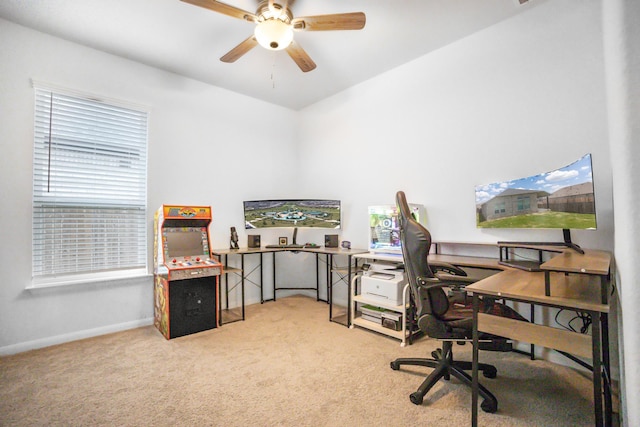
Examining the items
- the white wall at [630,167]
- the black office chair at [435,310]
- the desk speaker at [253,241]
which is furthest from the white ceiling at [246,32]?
the desk speaker at [253,241]

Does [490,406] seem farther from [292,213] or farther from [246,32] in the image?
[246,32]

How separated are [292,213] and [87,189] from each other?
2.31 metres

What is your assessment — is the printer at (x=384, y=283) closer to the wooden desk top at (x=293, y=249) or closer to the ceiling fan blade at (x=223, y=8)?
the wooden desk top at (x=293, y=249)

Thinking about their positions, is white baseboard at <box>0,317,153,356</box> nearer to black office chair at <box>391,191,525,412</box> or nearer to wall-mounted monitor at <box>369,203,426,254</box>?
wall-mounted monitor at <box>369,203,426,254</box>

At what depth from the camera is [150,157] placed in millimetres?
3322

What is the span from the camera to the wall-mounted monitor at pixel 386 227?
3023mm

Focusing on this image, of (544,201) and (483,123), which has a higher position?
(483,123)

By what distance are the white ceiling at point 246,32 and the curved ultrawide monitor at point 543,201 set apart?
1.49 meters

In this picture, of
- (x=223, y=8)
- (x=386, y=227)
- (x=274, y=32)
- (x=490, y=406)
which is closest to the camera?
(x=490, y=406)

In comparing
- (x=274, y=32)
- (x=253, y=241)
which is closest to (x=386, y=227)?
(x=253, y=241)

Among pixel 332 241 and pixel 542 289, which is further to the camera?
pixel 332 241

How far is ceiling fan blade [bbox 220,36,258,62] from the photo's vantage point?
7.84 feet

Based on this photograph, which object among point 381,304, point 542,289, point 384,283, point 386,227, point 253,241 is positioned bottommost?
point 381,304

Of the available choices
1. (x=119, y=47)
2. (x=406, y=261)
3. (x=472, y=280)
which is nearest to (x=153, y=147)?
(x=119, y=47)
